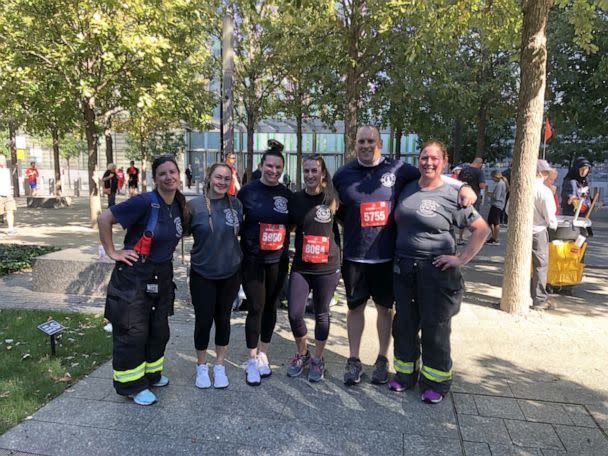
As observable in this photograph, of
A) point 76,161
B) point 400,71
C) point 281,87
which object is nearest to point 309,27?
point 400,71

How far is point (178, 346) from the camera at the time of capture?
4.49 metres

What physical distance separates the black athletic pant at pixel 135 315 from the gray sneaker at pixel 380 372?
1631mm

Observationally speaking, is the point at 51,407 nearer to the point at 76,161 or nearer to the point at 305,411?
the point at 305,411

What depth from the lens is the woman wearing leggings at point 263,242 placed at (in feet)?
11.9

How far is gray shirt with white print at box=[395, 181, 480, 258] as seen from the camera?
10.9ft

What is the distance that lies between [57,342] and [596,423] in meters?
4.37

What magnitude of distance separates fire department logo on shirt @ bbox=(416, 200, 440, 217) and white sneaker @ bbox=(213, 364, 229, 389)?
6.19 ft

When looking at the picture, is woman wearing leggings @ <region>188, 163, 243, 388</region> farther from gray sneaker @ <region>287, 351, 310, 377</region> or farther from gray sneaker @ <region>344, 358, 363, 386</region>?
gray sneaker @ <region>344, 358, 363, 386</region>

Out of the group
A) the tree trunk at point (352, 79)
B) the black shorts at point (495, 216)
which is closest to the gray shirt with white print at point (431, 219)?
the tree trunk at point (352, 79)

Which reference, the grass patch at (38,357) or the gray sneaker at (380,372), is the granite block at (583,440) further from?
the grass patch at (38,357)

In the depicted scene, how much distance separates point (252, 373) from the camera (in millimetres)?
3729

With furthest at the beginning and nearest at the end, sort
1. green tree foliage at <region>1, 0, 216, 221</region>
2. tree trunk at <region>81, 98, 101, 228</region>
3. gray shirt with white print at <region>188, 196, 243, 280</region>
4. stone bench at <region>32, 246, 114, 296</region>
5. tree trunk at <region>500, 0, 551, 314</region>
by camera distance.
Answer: tree trunk at <region>81, 98, 101, 228</region>, green tree foliage at <region>1, 0, 216, 221</region>, stone bench at <region>32, 246, 114, 296</region>, tree trunk at <region>500, 0, 551, 314</region>, gray shirt with white print at <region>188, 196, 243, 280</region>

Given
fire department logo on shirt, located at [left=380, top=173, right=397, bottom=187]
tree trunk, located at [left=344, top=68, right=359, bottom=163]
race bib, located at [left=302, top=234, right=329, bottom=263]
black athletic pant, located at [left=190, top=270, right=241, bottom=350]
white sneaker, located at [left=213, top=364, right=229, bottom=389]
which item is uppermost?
tree trunk, located at [left=344, top=68, right=359, bottom=163]

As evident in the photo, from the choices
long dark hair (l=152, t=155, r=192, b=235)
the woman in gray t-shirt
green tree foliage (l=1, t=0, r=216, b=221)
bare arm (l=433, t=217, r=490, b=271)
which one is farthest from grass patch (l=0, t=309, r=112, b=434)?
green tree foliage (l=1, t=0, r=216, b=221)
